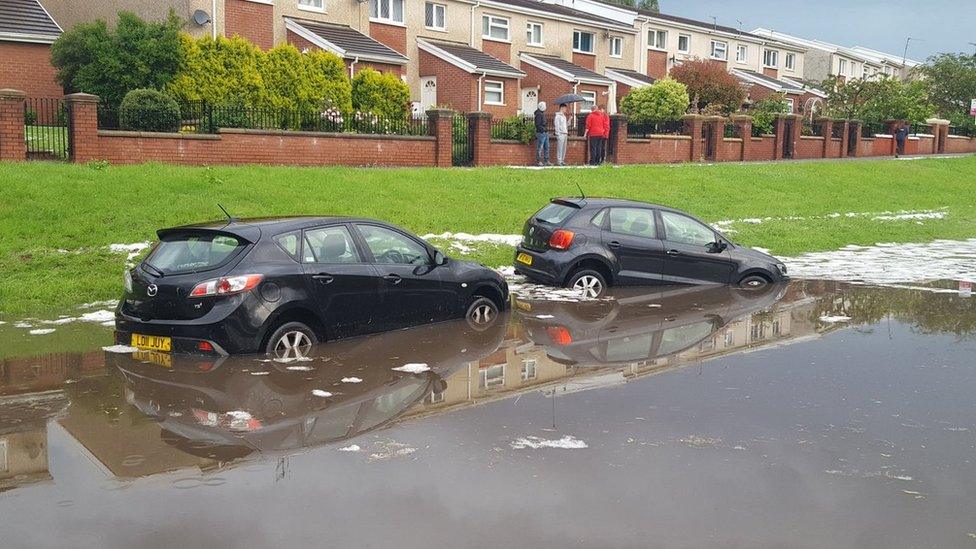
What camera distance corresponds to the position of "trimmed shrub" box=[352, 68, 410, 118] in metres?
27.7

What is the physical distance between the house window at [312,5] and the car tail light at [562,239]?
23.1 metres

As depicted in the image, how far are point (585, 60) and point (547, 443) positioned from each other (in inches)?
1635

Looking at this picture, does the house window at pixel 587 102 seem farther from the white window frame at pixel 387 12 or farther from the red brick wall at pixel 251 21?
the red brick wall at pixel 251 21

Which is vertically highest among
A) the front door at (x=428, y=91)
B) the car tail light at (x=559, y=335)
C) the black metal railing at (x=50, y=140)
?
the front door at (x=428, y=91)

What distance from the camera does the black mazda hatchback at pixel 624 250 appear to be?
1288 cm

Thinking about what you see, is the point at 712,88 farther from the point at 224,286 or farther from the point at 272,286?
the point at 224,286

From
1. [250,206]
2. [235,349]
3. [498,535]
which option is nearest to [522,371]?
[235,349]

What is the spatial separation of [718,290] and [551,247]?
273 centimetres

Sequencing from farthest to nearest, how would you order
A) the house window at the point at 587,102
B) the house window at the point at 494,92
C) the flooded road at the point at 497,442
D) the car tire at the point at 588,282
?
the house window at the point at 587,102
the house window at the point at 494,92
the car tire at the point at 588,282
the flooded road at the point at 497,442

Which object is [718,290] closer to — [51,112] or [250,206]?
[250,206]

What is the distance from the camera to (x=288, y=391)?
25.1 feet

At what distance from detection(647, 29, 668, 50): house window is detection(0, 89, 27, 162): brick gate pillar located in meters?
38.4

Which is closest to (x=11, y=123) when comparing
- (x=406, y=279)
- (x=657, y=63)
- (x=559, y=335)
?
(x=406, y=279)

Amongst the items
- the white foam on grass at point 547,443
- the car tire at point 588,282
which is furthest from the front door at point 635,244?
the white foam on grass at point 547,443
